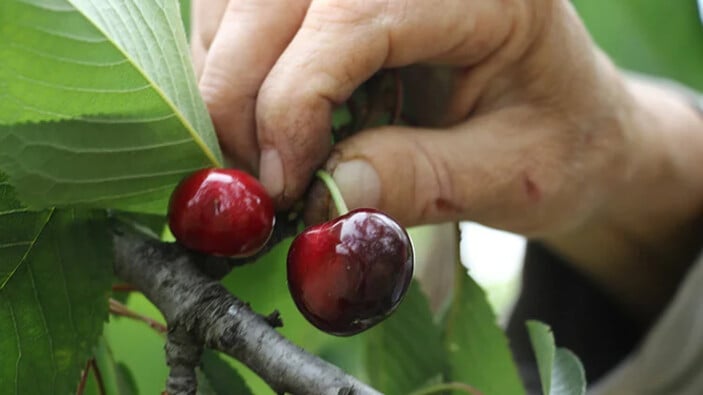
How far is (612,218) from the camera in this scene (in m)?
1.17

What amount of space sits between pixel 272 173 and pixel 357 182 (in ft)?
0.22

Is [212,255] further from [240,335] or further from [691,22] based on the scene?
[691,22]

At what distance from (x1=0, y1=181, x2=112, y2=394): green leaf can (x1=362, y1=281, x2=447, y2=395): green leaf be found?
12.2 inches

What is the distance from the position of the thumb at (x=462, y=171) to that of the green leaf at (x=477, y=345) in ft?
0.25

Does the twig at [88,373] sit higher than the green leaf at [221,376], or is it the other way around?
the twig at [88,373]

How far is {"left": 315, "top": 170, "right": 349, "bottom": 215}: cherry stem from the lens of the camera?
0.53 metres

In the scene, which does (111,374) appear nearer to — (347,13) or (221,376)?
(221,376)

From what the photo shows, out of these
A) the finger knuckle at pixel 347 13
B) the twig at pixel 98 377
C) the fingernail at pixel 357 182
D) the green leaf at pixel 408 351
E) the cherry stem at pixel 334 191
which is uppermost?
the finger knuckle at pixel 347 13

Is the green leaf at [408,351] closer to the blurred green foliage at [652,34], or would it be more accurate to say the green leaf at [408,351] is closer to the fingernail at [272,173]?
the fingernail at [272,173]

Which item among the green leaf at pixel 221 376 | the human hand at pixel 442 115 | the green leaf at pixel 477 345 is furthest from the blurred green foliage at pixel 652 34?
the green leaf at pixel 221 376

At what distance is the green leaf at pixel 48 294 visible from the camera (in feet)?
1.61

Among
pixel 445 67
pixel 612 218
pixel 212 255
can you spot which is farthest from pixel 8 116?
pixel 612 218

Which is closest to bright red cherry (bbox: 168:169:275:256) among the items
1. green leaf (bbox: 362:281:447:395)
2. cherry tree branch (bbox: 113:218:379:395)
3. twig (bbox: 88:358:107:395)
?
cherry tree branch (bbox: 113:218:379:395)

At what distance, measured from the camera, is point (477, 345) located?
754 mm
